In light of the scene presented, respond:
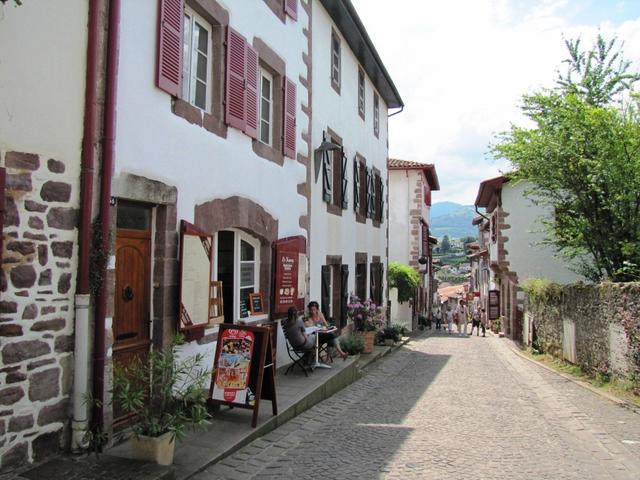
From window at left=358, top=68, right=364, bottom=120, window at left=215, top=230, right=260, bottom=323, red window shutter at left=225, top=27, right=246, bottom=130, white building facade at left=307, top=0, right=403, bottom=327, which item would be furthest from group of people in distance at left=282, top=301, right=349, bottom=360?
window at left=358, top=68, right=364, bottom=120

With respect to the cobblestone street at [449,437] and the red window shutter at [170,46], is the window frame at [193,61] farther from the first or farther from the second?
the cobblestone street at [449,437]

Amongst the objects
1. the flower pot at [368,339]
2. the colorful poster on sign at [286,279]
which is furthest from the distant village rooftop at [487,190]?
the colorful poster on sign at [286,279]

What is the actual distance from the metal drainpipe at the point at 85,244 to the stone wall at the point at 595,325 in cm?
778

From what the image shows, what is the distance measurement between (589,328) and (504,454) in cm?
662

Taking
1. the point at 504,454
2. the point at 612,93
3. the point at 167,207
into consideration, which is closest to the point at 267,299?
the point at 167,207

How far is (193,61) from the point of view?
6691 mm

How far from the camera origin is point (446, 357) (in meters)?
15.3

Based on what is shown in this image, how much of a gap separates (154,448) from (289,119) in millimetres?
6166

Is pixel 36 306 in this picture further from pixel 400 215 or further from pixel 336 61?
pixel 400 215

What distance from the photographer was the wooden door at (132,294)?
530cm

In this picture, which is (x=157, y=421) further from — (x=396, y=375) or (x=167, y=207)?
(x=396, y=375)

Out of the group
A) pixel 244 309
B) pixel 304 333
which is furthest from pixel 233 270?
pixel 304 333

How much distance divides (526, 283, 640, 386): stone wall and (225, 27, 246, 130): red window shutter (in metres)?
6.49

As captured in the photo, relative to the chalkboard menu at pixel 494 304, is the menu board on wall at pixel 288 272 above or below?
above
